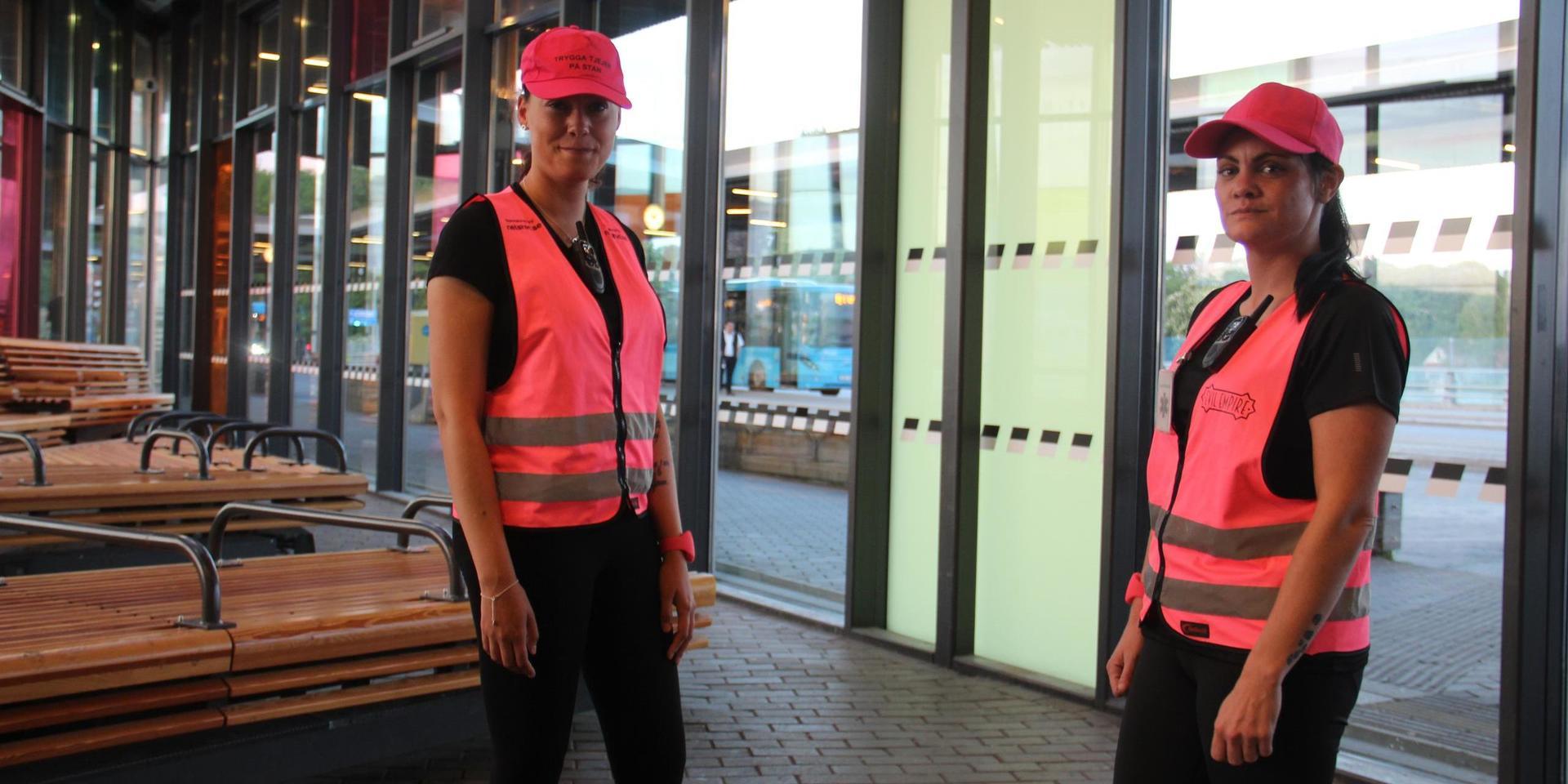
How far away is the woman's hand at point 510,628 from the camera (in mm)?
1845

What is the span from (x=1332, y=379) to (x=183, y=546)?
2.53m

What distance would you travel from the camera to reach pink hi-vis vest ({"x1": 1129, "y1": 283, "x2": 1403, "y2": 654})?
1.73 m

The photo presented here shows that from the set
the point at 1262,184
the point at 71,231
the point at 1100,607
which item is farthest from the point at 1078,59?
the point at 71,231

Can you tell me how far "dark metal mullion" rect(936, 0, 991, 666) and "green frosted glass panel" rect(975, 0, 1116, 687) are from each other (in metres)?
0.04

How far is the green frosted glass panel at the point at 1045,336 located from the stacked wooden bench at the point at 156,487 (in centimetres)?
280

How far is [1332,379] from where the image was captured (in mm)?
1646

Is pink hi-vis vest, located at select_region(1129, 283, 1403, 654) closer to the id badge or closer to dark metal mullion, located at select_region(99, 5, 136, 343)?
the id badge

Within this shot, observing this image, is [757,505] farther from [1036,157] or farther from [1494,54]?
[1494,54]

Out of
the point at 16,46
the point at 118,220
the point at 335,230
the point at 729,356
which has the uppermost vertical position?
the point at 16,46

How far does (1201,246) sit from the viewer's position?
444cm

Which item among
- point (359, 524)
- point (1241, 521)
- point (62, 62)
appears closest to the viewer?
point (1241, 521)

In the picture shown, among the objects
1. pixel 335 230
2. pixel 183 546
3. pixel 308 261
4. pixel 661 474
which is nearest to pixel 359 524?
pixel 183 546

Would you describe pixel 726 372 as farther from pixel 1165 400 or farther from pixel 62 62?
pixel 62 62

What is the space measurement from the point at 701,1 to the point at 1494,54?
3.99m
